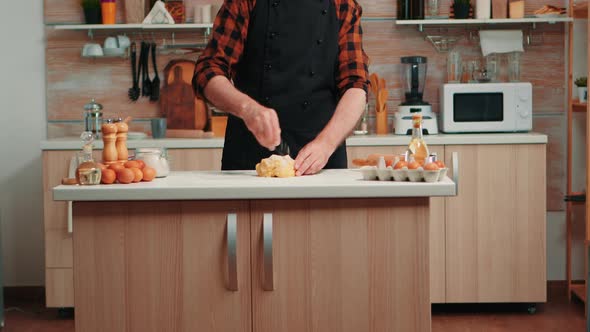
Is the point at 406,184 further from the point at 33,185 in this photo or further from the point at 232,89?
the point at 33,185

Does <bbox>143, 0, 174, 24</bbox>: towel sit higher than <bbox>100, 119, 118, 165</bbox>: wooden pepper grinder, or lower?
higher

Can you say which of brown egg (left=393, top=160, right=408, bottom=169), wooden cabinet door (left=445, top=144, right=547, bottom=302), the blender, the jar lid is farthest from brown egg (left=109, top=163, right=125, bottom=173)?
the blender

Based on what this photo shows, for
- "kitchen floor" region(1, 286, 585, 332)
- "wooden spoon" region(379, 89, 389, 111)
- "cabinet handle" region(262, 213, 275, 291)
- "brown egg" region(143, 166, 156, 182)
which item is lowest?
"kitchen floor" region(1, 286, 585, 332)

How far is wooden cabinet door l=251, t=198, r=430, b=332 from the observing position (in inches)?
81.3

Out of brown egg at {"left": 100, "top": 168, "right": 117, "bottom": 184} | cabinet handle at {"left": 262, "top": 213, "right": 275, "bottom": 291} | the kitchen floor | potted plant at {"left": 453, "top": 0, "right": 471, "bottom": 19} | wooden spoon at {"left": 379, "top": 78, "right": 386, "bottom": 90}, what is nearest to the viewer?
cabinet handle at {"left": 262, "top": 213, "right": 275, "bottom": 291}

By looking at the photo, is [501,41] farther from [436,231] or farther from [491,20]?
[436,231]

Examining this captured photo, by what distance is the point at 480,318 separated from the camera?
4184mm

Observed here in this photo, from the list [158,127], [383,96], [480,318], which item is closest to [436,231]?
[480,318]

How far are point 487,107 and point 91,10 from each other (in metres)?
2.09

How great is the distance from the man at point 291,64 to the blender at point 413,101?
1644mm

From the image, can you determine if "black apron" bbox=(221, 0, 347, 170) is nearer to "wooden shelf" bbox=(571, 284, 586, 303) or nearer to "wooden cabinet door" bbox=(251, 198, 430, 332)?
"wooden cabinet door" bbox=(251, 198, 430, 332)

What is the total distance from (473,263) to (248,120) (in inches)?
84.1

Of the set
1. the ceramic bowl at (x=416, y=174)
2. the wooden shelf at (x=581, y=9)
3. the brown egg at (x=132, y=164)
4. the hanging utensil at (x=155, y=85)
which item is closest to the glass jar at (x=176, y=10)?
the hanging utensil at (x=155, y=85)

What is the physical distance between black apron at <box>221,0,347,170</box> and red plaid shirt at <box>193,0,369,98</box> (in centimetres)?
3
